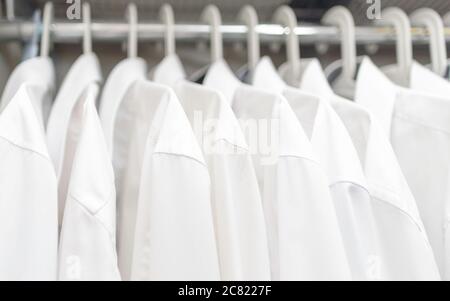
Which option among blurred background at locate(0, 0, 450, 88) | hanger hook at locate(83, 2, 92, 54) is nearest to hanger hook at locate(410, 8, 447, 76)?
A: blurred background at locate(0, 0, 450, 88)

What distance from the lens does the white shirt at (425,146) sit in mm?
485

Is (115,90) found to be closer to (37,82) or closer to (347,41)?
(37,82)

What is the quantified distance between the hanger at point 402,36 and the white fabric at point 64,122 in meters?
0.40

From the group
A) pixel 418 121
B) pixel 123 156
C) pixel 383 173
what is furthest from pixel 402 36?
pixel 123 156

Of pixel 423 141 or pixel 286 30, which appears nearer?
pixel 423 141

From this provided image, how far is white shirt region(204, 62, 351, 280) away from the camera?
411mm


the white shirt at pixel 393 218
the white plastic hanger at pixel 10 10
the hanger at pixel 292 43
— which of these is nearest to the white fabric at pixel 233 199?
the white shirt at pixel 393 218

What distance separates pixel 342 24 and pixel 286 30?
76 mm

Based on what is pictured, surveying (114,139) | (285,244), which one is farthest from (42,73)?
(285,244)

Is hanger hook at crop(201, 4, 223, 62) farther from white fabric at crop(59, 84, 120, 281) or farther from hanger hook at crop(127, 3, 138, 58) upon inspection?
white fabric at crop(59, 84, 120, 281)

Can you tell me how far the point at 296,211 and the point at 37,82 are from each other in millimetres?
323

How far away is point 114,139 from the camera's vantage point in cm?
56

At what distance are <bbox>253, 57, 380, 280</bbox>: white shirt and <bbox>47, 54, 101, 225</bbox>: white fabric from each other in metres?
0.25
